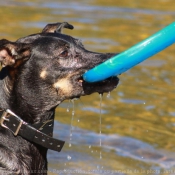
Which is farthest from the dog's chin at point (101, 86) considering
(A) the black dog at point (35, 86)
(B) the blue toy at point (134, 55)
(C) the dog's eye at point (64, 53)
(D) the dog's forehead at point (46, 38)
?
(D) the dog's forehead at point (46, 38)

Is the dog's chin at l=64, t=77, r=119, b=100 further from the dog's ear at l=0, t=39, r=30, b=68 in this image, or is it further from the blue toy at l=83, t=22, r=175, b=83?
the dog's ear at l=0, t=39, r=30, b=68

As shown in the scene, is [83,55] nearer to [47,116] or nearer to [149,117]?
[47,116]

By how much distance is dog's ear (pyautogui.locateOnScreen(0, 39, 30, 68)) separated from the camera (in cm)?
723

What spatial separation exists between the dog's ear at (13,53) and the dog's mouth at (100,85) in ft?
2.34

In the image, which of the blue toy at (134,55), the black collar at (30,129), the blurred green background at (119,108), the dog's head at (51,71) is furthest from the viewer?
the blurred green background at (119,108)

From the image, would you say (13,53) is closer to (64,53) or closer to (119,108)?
(64,53)

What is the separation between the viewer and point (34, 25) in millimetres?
16312

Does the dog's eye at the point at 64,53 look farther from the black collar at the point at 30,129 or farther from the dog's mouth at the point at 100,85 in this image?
the black collar at the point at 30,129

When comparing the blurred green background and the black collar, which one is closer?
the black collar

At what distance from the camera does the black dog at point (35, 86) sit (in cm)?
744

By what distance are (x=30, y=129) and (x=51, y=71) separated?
729 mm

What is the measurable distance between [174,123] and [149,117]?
489mm

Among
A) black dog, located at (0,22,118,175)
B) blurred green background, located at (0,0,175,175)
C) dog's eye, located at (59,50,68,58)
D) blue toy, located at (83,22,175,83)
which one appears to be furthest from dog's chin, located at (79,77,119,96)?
blurred green background, located at (0,0,175,175)

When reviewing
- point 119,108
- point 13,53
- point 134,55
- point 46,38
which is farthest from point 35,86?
point 119,108
